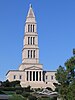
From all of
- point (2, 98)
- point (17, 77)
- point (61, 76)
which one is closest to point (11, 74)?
point (17, 77)

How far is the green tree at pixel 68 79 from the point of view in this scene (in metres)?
32.6

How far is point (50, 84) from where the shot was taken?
13550cm

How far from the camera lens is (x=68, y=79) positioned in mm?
34062

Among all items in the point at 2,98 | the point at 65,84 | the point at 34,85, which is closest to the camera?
the point at 65,84

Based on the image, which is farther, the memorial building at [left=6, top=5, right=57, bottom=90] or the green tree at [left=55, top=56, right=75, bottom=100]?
the memorial building at [left=6, top=5, right=57, bottom=90]

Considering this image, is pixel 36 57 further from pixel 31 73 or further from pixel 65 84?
pixel 65 84

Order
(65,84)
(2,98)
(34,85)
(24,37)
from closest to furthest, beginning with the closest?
(65,84) < (2,98) < (34,85) < (24,37)

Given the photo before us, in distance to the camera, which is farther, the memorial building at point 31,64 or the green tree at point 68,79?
the memorial building at point 31,64

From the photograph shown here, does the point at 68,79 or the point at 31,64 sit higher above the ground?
the point at 31,64

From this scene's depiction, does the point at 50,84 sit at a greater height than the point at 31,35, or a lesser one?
lesser

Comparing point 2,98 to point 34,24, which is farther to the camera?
point 34,24

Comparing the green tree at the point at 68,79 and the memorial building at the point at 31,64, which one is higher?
the memorial building at the point at 31,64

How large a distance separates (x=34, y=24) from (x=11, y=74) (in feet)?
59.5

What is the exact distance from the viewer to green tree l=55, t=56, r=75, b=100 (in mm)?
32553
